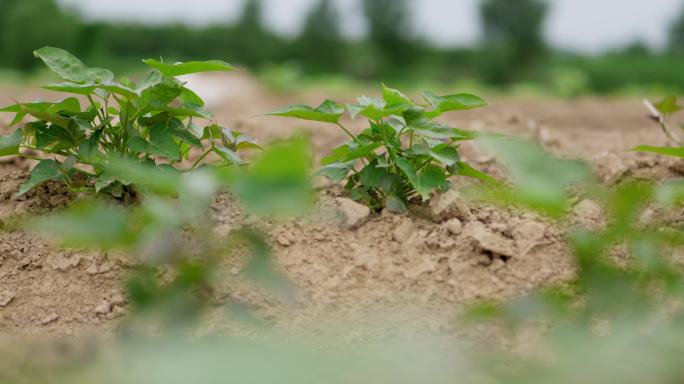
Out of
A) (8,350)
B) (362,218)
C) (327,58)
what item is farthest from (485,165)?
(327,58)

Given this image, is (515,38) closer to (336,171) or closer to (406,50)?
(406,50)

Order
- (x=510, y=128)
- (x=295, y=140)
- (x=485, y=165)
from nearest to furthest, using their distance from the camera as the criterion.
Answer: (x=295, y=140), (x=485, y=165), (x=510, y=128)

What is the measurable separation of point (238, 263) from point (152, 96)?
413mm

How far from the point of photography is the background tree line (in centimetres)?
1616

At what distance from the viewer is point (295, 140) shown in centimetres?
79

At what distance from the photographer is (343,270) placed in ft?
5.42

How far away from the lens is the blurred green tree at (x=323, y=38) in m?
17.9

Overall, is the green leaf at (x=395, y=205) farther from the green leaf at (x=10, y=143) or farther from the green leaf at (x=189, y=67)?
the green leaf at (x=10, y=143)

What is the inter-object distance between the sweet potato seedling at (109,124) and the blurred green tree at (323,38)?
16.1m

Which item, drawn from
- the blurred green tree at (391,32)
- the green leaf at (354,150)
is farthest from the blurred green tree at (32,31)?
the green leaf at (354,150)

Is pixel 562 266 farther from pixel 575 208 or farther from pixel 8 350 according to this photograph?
pixel 8 350

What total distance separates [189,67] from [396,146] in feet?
1.60

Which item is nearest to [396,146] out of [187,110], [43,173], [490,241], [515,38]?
[490,241]

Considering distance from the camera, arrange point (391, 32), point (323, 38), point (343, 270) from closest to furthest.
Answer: point (343, 270)
point (391, 32)
point (323, 38)
